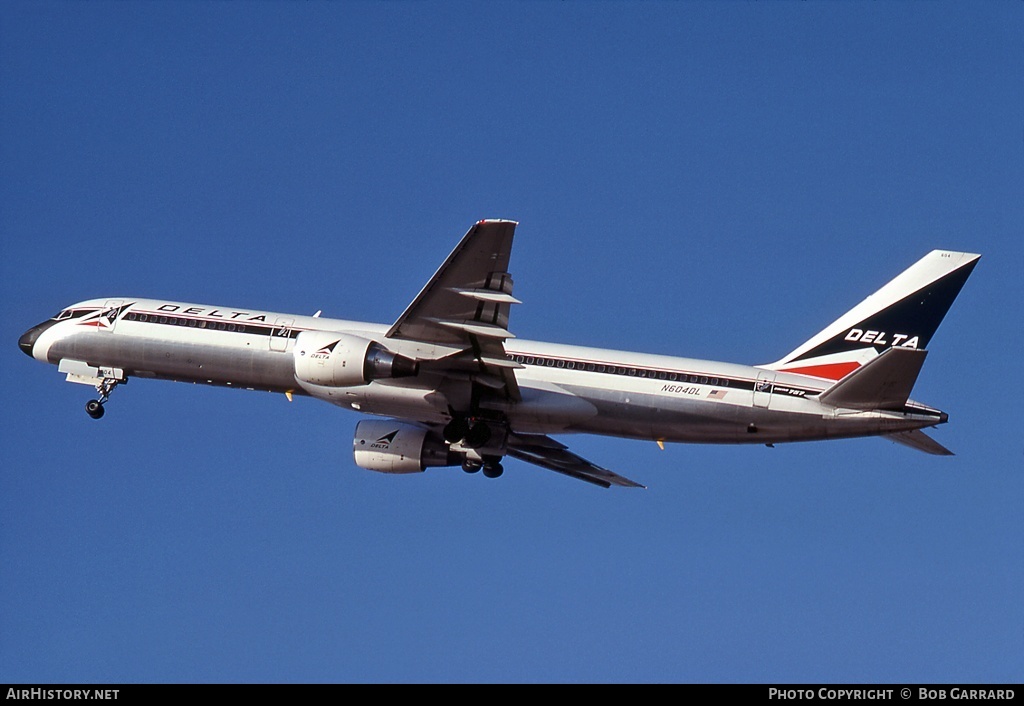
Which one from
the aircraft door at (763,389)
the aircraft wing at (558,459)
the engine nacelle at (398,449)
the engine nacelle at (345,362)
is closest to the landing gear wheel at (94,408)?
the engine nacelle at (398,449)

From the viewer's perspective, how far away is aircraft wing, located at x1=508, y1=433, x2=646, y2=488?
50156 mm

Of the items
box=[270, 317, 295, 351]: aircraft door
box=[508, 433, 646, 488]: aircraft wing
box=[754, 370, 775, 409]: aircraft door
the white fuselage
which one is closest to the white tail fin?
the white fuselage

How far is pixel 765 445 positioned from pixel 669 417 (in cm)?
Answer: 341

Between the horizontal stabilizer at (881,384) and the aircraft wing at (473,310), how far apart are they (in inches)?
415

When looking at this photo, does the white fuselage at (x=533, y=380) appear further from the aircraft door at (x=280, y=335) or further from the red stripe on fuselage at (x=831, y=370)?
the red stripe on fuselage at (x=831, y=370)

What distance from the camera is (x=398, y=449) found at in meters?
49.0

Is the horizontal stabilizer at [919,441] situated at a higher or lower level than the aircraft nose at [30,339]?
lower

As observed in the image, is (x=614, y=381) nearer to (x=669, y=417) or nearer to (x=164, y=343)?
A: (x=669, y=417)

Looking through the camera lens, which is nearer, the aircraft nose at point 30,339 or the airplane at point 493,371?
the airplane at point 493,371

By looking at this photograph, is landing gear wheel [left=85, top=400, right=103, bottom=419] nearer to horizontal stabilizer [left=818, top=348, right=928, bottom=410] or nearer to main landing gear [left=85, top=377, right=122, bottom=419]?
main landing gear [left=85, top=377, right=122, bottom=419]

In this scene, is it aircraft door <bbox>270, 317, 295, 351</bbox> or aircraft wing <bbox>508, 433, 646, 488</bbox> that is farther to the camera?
aircraft wing <bbox>508, 433, 646, 488</bbox>

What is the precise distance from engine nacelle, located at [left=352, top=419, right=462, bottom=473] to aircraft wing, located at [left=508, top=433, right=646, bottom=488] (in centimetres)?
248

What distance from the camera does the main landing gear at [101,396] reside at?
49.6 metres
